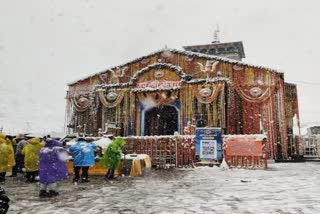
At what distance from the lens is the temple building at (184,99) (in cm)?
2059

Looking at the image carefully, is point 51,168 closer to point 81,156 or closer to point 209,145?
point 81,156

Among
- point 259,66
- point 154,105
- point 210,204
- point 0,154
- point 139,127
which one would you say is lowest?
point 210,204

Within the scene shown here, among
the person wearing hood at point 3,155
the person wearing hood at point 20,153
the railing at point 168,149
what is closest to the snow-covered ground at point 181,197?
the person wearing hood at point 3,155

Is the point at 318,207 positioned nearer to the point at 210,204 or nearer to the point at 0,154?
the point at 210,204

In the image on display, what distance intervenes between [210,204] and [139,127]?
52.0ft

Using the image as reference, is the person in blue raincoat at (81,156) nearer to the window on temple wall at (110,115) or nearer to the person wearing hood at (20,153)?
the person wearing hood at (20,153)

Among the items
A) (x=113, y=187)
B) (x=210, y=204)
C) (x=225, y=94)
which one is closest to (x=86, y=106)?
(x=225, y=94)

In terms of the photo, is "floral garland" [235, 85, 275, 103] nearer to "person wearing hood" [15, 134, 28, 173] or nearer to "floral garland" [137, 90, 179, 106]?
"floral garland" [137, 90, 179, 106]

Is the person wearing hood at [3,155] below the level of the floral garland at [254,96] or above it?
below

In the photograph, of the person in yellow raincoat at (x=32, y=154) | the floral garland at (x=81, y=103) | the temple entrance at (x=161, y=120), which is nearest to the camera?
the person in yellow raincoat at (x=32, y=154)

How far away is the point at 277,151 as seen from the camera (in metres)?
20.2

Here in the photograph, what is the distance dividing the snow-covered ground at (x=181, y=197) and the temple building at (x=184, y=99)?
9.55 meters

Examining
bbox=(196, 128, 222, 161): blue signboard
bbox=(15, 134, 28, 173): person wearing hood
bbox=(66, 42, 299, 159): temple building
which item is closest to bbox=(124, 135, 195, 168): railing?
Answer: bbox=(196, 128, 222, 161): blue signboard

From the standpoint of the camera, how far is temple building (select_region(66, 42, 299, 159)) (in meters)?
20.6
